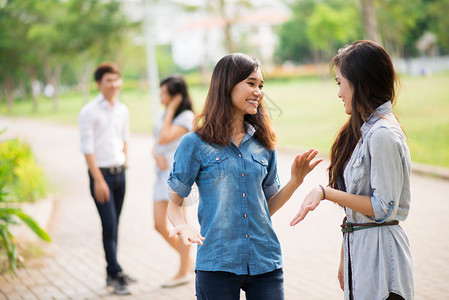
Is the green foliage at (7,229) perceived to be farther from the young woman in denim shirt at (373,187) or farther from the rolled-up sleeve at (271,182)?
the young woman in denim shirt at (373,187)

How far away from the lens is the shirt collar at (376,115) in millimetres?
2723

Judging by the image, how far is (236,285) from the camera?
9.45 feet

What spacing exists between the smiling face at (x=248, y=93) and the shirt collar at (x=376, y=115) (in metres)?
0.55

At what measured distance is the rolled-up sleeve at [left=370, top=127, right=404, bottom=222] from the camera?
2588 mm

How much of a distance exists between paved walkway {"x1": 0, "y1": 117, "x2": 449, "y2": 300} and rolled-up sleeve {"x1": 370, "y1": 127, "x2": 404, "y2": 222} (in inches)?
111

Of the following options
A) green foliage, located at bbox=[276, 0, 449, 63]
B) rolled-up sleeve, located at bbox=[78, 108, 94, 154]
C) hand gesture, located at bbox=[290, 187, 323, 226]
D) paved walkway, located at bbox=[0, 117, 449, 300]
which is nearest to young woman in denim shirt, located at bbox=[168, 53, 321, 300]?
hand gesture, located at bbox=[290, 187, 323, 226]

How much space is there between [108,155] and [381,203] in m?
3.69

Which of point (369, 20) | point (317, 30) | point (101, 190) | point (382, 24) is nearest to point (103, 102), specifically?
point (101, 190)

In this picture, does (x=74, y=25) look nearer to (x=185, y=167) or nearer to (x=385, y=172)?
(x=185, y=167)

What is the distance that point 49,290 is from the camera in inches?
227

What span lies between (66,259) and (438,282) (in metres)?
4.14

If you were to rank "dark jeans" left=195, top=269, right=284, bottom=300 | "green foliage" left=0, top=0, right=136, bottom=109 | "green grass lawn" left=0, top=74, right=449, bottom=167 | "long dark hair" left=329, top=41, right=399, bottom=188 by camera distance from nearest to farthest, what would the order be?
"long dark hair" left=329, top=41, right=399, bottom=188
"dark jeans" left=195, top=269, right=284, bottom=300
"green grass lawn" left=0, top=74, right=449, bottom=167
"green foliage" left=0, top=0, right=136, bottom=109

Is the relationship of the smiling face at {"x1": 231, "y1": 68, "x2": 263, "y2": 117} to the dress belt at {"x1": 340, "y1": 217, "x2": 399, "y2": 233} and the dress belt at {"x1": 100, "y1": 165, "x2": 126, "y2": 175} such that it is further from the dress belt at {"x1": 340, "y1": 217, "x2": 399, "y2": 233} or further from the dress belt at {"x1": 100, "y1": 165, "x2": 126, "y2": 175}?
the dress belt at {"x1": 100, "y1": 165, "x2": 126, "y2": 175}

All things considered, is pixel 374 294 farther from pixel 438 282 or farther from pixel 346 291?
pixel 438 282
